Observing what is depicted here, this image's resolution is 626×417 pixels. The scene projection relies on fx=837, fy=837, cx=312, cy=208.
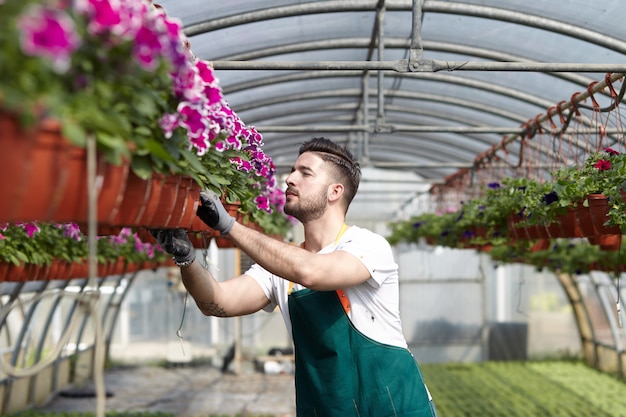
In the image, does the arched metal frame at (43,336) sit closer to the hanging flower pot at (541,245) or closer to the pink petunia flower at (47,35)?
the hanging flower pot at (541,245)

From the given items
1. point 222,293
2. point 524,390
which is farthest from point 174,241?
point 524,390

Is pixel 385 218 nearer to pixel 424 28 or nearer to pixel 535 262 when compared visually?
pixel 535 262

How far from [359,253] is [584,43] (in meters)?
4.30

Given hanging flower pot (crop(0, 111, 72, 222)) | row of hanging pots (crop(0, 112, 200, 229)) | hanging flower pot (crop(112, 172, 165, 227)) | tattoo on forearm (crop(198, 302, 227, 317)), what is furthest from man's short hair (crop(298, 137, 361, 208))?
hanging flower pot (crop(0, 111, 72, 222))

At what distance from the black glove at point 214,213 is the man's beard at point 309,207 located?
1.42 ft

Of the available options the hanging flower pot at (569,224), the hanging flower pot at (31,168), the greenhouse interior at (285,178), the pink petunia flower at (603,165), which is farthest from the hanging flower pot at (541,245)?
the hanging flower pot at (31,168)

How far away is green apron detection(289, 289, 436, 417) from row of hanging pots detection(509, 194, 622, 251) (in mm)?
1678

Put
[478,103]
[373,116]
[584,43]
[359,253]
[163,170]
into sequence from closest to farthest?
[163,170]
[359,253]
[584,43]
[478,103]
[373,116]

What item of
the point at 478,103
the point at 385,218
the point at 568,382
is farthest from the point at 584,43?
the point at 385,218

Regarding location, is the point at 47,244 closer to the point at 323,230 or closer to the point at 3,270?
the point at 3,270

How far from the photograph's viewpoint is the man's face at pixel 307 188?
8.02 feet

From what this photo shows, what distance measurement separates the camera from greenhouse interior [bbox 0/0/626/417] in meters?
1.20

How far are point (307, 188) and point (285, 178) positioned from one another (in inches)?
161

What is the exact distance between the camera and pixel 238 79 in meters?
7.01
